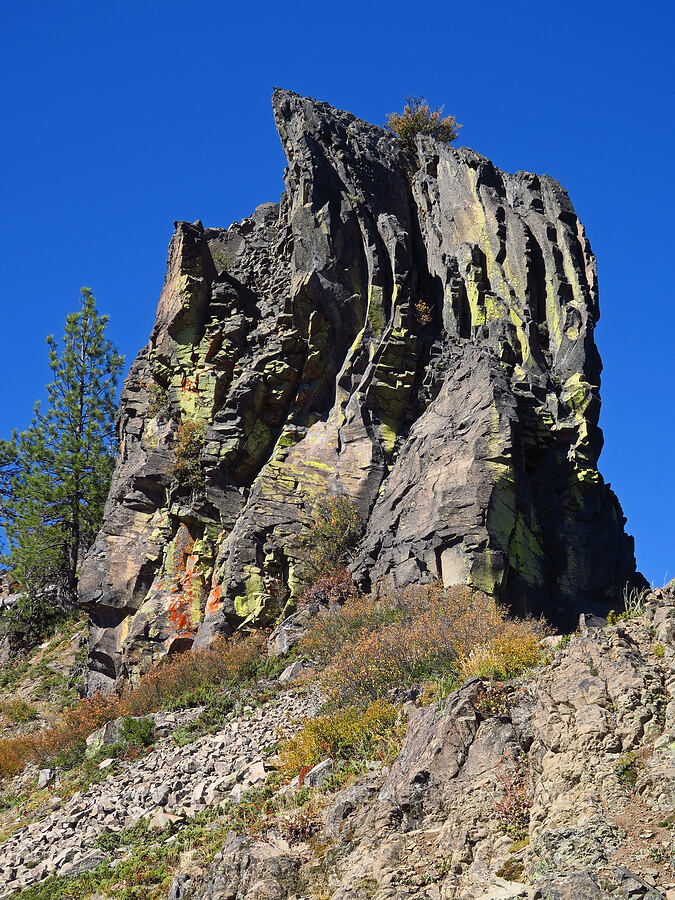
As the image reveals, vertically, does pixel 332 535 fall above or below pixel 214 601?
above

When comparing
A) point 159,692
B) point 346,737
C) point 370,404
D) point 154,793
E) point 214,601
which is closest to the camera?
point 346,737

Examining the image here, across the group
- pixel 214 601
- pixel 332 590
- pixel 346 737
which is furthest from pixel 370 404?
pixel 346 737

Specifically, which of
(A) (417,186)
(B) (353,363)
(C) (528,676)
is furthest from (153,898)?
(A) (417,186)

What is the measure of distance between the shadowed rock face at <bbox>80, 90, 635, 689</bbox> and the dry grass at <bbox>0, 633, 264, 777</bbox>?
4.77 ft

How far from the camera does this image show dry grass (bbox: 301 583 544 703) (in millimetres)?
13297

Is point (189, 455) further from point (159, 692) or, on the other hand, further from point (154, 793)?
point (154, 793)

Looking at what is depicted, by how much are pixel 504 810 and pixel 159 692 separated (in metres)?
13.6

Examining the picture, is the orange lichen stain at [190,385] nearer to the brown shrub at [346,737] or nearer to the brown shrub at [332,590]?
the brown shrub at [332,590]

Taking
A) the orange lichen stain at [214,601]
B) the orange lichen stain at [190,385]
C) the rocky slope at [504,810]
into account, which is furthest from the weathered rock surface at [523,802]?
the orange lichen stain at [190,385]

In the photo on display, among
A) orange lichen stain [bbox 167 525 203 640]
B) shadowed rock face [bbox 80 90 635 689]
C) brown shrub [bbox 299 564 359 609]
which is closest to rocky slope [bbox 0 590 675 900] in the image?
brown shrub [bbox 299 564 359 609]

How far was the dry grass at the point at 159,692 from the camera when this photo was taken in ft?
69.6

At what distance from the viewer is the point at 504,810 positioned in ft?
31.9

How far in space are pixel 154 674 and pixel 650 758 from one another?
1627 centimetres

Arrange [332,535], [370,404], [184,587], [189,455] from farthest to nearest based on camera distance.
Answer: [189,455]
[370,404]
[184,587]
[332,535]
